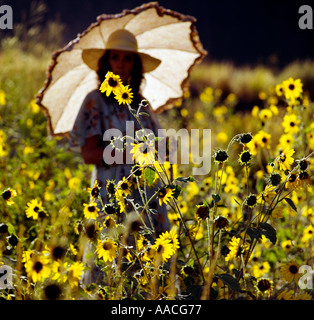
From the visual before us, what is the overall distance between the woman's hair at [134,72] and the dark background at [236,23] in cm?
1796

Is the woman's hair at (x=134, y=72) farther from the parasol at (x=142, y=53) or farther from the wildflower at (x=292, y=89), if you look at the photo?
the wildflower at (x=292, y=89)

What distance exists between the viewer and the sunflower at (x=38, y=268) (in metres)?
1.42

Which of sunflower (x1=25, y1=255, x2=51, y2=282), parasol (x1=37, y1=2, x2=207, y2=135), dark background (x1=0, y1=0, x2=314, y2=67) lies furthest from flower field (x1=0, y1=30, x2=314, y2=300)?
dark background (x1=0, y1=0, x2=314, y2=67)

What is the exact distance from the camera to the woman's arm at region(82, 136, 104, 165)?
239 centimetres

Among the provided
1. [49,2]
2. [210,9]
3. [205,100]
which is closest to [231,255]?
[205,100]

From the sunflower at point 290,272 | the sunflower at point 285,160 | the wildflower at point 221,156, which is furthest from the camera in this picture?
the sunflower at point 290,272

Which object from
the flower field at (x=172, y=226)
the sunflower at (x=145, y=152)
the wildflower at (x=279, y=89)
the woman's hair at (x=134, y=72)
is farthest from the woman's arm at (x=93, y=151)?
the wildflower at (x=279, y=89)

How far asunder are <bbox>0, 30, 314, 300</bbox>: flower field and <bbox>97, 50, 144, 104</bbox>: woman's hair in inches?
23.0

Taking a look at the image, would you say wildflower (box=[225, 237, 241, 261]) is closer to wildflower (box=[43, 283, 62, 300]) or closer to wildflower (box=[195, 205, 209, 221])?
wildflower (box=[195, 205, 209, 221])

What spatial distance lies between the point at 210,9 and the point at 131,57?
2328cm
